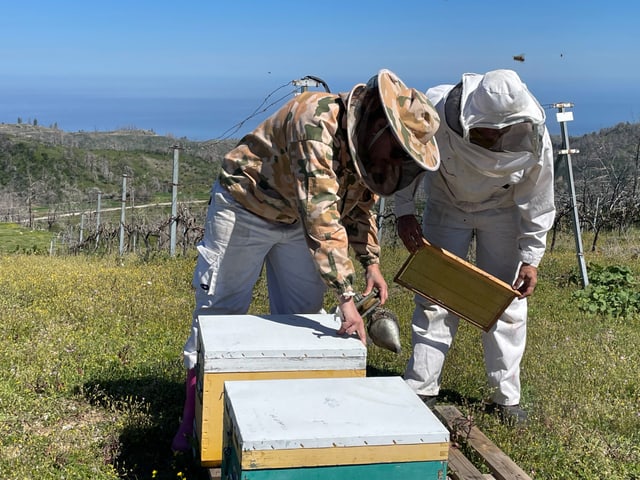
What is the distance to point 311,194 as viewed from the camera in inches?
117

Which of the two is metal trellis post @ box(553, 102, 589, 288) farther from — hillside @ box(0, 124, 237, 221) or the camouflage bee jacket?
hillside @ box(0, 124, 237, 221)

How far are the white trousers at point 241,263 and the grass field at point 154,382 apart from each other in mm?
759

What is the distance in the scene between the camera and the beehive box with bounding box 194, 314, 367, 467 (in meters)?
2.85

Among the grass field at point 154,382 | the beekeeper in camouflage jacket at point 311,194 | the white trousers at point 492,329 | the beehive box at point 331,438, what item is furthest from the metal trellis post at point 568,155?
the beehive box at point 331,438

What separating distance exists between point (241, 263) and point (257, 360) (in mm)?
834

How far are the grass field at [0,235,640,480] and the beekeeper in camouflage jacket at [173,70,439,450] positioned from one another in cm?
56

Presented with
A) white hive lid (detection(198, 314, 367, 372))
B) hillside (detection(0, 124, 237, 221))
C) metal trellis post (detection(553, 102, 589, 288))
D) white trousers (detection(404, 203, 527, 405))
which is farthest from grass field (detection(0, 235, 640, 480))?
hillside (detection(0, 124, 237, 221))

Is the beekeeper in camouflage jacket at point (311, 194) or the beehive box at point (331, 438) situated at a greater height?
the beekeeper in camouflage jacket at point (311, 194)

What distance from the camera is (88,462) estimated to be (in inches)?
143

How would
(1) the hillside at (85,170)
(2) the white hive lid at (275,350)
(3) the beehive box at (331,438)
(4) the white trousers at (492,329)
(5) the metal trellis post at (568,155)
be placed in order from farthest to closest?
(1) the hillside at (85,170)
(5) the metal trellis post at (568,155)
(4) the white trousers at (492,329)
(2) the white hive lid at (275,350)
(3) the beehive box at (331,438)

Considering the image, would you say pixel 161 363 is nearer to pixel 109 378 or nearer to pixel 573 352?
pixel 109 378

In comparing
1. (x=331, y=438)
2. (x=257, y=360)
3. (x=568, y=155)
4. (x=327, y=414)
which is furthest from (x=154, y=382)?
(x=568, y=155)

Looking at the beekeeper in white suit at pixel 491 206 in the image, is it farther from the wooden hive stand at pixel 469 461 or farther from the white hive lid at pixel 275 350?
the white hive lid at pixel 275 350

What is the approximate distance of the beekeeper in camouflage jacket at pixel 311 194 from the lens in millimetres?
2975
